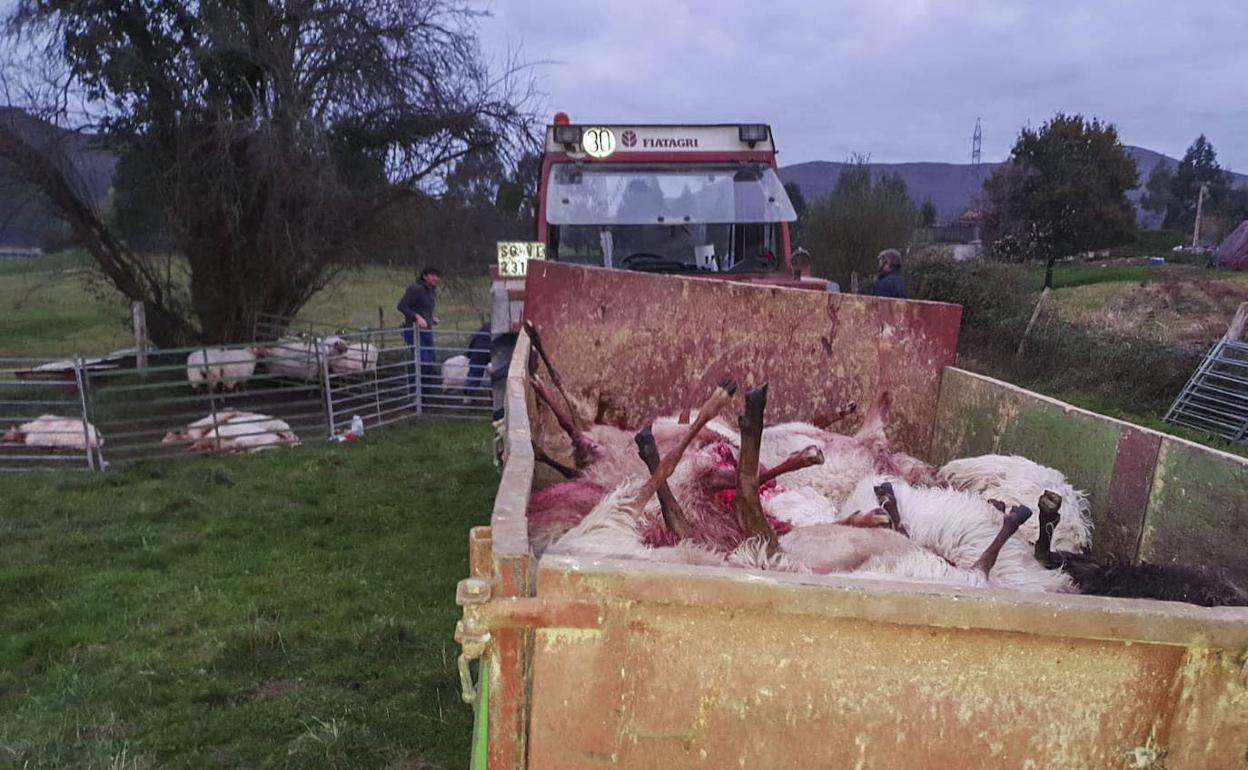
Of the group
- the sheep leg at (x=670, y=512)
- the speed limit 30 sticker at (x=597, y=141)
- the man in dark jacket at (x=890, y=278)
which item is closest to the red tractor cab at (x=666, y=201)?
the speed limit 30 sticker at (x=597, y=141)

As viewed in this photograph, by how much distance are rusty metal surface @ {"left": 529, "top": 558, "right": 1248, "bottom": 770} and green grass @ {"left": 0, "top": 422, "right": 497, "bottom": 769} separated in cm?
221

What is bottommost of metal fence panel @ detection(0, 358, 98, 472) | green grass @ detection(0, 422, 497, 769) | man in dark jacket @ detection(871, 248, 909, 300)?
green grass @ detection(0, 422, 497, 769)

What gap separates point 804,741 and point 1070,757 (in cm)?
43

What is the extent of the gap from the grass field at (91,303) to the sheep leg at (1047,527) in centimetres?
1136

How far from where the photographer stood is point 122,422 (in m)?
8.80

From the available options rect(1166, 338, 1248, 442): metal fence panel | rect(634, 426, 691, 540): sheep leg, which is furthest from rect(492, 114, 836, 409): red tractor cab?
rect(1166, 338, 1248, 442): metal fence panel

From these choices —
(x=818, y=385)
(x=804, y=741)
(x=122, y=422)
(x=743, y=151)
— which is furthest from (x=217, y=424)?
(x=804, y=741)

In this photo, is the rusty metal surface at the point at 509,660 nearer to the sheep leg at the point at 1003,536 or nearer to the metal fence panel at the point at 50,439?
the sheep leg at the point at 1003,536

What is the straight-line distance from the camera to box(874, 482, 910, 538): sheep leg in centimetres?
256

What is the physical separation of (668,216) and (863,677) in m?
5.41

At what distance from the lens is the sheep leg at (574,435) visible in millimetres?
3285

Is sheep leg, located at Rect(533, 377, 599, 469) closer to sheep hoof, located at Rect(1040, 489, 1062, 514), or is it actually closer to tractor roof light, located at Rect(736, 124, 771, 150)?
sheep hoof, located at Rect(1040, 489, 1062, 514)

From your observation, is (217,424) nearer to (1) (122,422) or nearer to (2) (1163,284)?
(1) (122,422)

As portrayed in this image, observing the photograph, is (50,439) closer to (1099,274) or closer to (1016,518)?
(1016,518)
